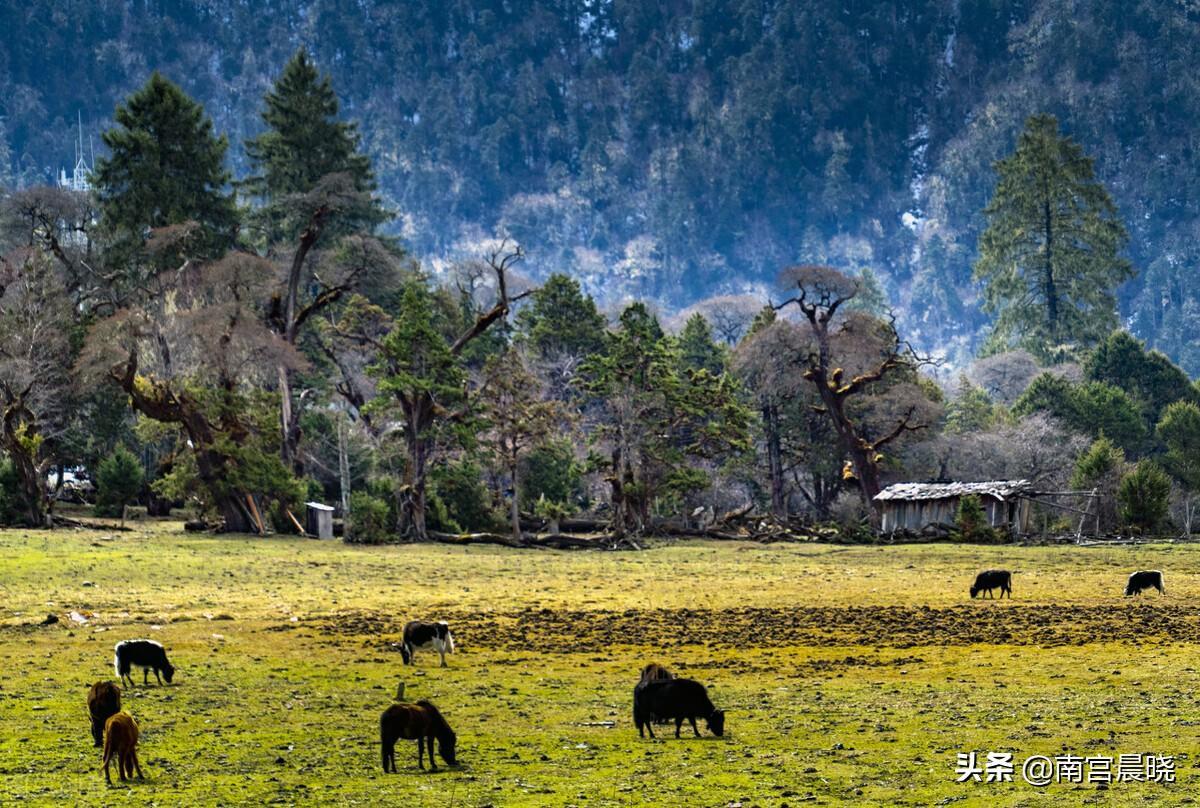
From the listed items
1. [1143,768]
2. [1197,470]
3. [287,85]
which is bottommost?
[1143,768]

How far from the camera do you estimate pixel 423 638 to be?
91.5ft

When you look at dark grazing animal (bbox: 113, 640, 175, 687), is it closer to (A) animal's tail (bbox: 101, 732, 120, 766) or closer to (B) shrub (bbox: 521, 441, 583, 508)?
(A) animal's tail (bbox: 101, 732, 120, 766)

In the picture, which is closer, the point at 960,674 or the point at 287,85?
the point at 960,674

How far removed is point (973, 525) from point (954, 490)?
3932 mm

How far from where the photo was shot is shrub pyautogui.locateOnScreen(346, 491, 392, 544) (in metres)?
65.2

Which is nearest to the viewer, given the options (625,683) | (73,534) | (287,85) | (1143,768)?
(1143,768)

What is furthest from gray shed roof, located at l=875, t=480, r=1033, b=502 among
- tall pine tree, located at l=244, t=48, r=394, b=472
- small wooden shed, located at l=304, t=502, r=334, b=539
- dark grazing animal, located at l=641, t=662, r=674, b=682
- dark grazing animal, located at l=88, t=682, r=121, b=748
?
dark grazing animal, located at l=88, t=682, r=121, b=748

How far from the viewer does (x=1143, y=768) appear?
17.2m

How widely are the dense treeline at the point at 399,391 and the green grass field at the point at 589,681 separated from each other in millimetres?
18458

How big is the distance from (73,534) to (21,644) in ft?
99.4

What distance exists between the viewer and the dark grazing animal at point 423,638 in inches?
1093

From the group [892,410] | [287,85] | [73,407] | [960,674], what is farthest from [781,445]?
[960,674]

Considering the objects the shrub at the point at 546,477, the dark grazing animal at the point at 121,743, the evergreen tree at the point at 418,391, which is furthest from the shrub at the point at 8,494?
the dark grazing animal at the point at 121,743

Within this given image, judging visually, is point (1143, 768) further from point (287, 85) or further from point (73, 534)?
point (287, 85)
